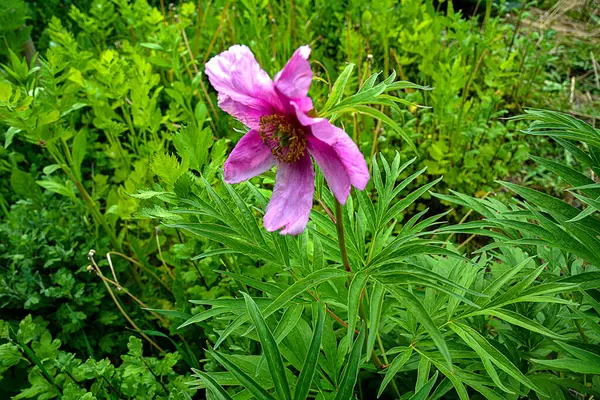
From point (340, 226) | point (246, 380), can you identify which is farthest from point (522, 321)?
point (246, 380)

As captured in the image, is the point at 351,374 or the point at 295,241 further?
the point at 295,241

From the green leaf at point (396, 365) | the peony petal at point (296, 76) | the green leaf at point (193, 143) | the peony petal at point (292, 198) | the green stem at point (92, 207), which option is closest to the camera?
the peony petal at point (296, 76)

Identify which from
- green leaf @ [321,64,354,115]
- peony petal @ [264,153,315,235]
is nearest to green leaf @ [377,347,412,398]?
peony petal @ [264,153,315,235]

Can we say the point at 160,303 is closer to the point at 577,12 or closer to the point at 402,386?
the point at 402,386

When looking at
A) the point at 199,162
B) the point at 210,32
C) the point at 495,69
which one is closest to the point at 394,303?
the point at 199,162

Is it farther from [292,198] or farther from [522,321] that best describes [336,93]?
[522,321]

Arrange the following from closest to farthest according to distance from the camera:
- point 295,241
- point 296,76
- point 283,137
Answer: point 296,76, point 283,137, point 295,241

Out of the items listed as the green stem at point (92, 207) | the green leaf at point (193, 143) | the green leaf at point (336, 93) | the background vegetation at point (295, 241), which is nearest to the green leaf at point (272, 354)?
the background vegetation at point (295, 241)

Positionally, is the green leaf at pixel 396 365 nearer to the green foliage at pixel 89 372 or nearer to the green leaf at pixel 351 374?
the green leaf at pixel 351 374
